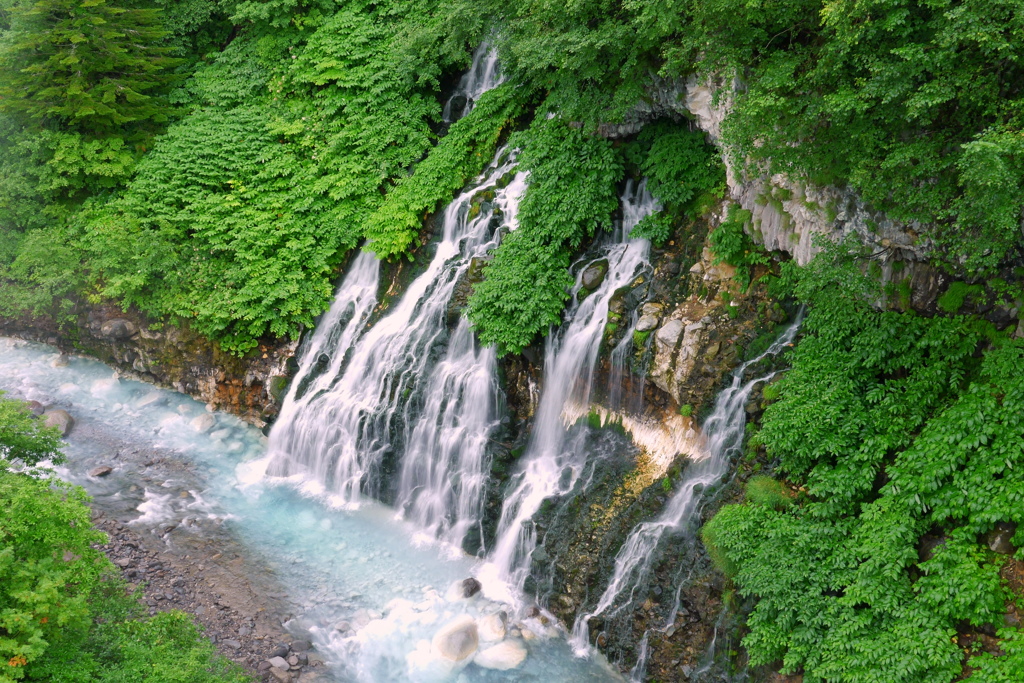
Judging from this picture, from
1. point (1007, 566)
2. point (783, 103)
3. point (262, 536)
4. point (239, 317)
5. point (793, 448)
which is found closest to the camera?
point (1007, 566)

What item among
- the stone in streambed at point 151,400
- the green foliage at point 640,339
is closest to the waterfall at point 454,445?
the green foliage at point 640,339

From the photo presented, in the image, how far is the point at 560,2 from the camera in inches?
438

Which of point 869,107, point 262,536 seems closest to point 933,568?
point 869,107

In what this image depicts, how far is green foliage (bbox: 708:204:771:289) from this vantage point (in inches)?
433

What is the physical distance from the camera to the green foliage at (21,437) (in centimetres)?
929

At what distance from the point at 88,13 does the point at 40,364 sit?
8.97m

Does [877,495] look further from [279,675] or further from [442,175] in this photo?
[442,175]

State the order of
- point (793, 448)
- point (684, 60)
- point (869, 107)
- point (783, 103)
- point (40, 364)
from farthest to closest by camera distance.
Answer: point (40, 364)
point (684, 60)
point (793, 448)
point (783, 103)
point (869, 107)

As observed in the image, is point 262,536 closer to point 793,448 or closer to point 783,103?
point 793,448

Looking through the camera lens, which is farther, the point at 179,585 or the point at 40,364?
the point at 40,364

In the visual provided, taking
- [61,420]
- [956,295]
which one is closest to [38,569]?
[61,420]

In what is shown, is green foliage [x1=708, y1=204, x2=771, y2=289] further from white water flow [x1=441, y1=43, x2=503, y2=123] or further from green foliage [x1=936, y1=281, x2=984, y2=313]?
white water flow [x1=441, y1=43, x2=503, y2=123]

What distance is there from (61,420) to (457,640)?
10951 mm

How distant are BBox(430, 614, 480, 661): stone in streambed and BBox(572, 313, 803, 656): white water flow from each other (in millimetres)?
1564
